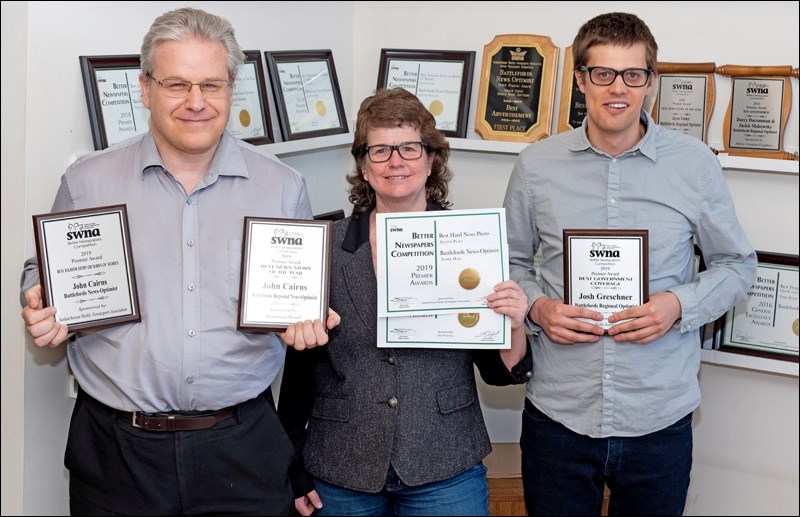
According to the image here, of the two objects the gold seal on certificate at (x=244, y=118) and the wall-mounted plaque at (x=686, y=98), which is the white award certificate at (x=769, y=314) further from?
the gold seal on certificate at (x=244, y=118)

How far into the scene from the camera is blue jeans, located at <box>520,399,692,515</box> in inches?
90.4

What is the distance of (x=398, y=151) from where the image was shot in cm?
218

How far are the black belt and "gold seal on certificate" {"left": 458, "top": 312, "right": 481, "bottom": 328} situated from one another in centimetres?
60

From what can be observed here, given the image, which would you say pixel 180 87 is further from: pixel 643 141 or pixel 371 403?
pixel 643 141

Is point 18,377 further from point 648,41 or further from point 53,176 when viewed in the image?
point 648,41

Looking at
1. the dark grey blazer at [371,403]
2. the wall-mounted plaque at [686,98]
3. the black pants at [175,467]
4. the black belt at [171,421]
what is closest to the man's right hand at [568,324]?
the dark grey blazer at [371,403]

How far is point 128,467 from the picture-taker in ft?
6.69

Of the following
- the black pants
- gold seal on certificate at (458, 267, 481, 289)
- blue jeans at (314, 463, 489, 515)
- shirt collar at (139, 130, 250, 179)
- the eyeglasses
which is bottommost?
blue jeans at (314, 463, 489, 515)

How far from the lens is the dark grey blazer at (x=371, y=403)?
7.00 feet

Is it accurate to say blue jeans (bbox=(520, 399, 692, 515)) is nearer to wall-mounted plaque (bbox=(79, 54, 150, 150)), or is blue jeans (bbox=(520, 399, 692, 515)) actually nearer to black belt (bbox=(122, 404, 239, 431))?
black belt (bbox=(122, 404, 239, 431))

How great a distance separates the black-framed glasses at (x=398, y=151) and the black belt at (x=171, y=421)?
70 centimetres

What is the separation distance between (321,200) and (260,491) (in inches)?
67.3

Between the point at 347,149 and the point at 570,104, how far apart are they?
3.29 ft

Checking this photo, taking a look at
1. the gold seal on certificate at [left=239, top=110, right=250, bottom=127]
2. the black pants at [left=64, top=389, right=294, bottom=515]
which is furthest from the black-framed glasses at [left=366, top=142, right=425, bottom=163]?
the gold seal on certificate at [left=239, top=110, right=250, bottom=127]
